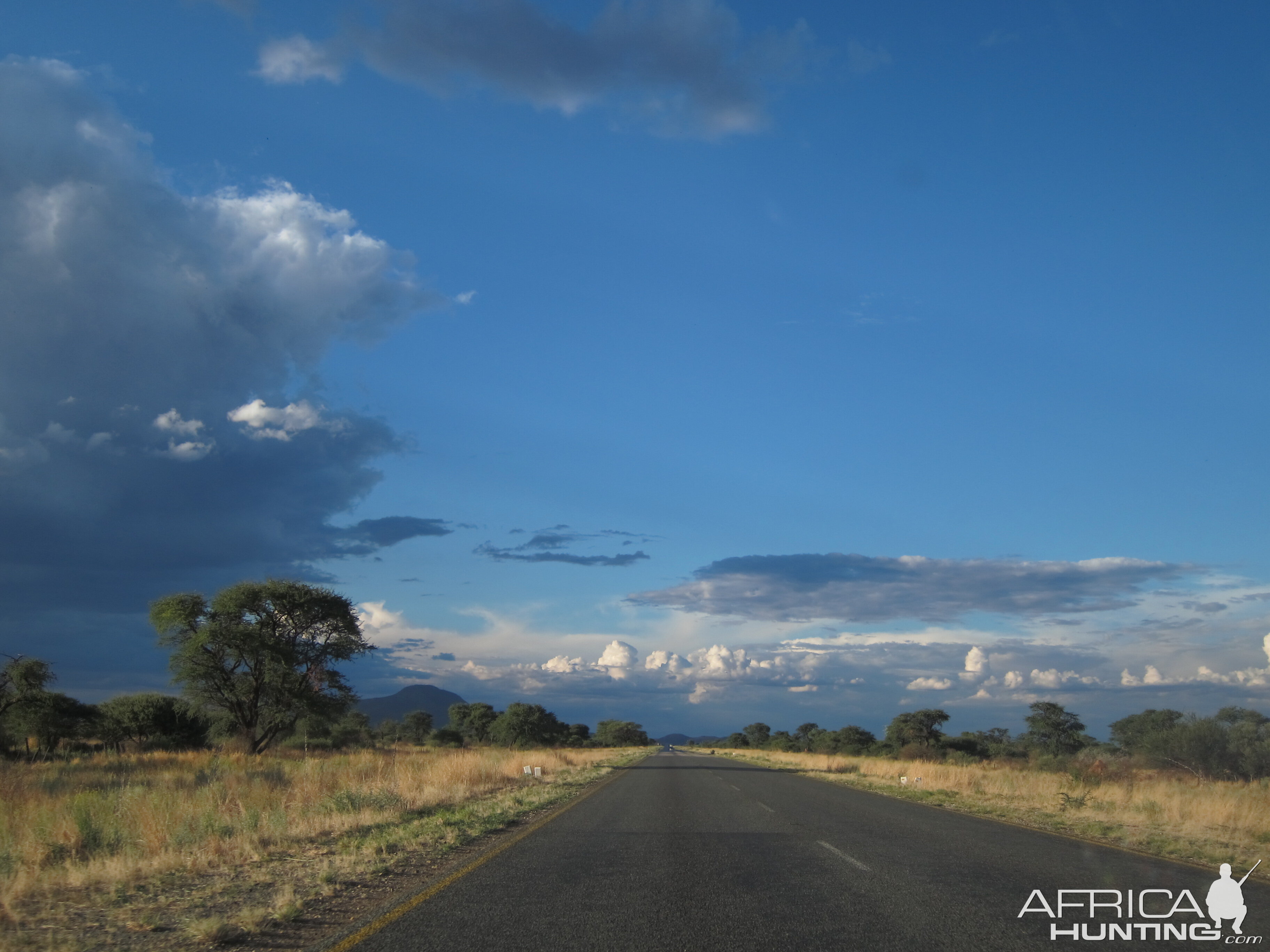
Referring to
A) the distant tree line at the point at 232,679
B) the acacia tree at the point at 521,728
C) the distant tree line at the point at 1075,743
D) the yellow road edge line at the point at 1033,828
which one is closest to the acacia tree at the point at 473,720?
the acacia tree at the point at 521,728

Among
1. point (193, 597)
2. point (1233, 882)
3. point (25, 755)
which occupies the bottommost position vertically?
point (25, 755)

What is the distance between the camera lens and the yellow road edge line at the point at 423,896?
6352 mm

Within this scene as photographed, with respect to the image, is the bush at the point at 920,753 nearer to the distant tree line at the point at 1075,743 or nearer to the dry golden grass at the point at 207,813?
the distant tree line at the point at 1075,743

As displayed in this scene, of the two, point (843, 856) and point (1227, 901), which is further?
point (843, 856)

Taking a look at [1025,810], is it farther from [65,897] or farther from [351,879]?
[65,897]

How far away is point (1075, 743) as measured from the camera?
62.8 meters

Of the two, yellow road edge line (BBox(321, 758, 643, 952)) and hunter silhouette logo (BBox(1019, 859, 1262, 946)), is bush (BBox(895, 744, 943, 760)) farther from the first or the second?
hunter silhouette logo (BBox(1019, 859, 1262, 946))

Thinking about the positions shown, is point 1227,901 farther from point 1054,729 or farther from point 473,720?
point 473,720

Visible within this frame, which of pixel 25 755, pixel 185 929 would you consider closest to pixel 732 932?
pixel 185 929

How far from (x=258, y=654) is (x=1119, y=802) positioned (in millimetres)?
30334

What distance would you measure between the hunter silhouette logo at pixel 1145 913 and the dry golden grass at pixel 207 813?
7011 millimetres

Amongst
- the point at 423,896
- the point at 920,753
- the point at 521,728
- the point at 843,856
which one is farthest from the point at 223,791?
the point at 521,728

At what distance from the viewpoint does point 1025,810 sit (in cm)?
1964

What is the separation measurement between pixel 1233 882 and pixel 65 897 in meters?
12.7
